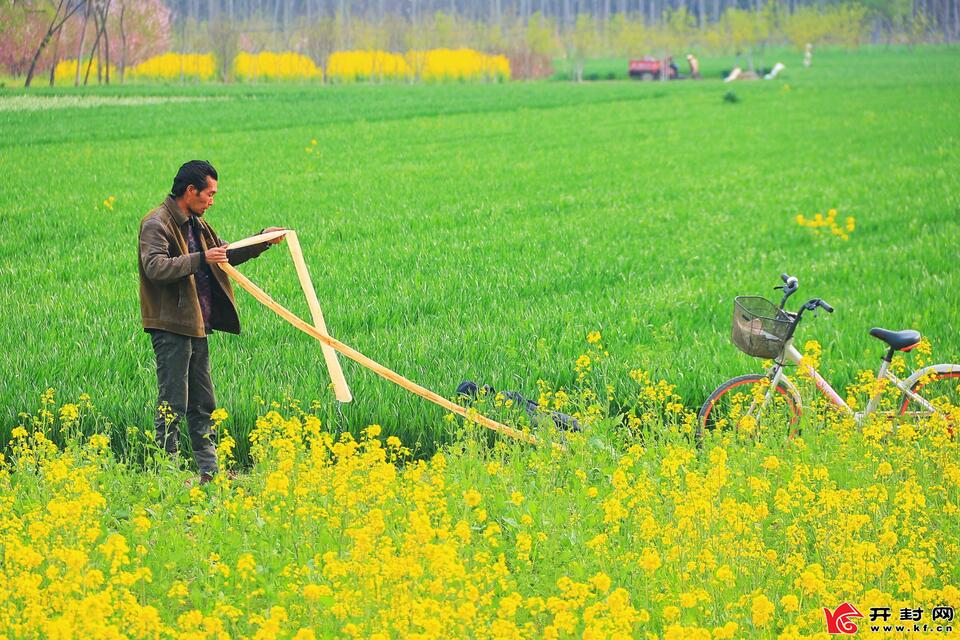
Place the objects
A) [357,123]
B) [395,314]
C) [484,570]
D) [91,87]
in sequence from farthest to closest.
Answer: [357,123], [91,87], [395,314], [484,570]

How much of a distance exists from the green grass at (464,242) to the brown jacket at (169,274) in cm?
116

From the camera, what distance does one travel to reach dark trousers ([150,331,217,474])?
577 centimetres

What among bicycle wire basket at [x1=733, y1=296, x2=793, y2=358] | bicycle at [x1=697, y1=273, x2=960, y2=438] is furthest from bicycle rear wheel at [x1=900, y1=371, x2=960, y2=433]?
bicycle wire basket at [x1=733, y1=296, x2=793, y2=358]

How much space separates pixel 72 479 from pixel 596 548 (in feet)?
7.96

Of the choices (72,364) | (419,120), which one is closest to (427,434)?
(72,364)

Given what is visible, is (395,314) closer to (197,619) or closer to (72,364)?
(72,364)

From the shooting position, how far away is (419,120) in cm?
2966

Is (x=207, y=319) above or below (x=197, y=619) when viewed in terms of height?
above

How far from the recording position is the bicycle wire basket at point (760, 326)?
5.98 m

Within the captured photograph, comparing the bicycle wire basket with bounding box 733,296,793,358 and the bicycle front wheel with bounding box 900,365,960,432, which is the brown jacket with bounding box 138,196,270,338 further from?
the bicycle front wheel with bounding box 900,365,960,432

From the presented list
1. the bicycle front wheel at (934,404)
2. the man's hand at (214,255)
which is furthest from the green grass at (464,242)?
the man's hand at (214,255)

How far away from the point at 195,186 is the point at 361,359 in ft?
4.10

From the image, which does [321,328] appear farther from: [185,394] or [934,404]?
[934,404]

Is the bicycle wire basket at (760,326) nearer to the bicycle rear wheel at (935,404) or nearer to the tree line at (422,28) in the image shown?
the bicycle rear wheel at (935,404)
